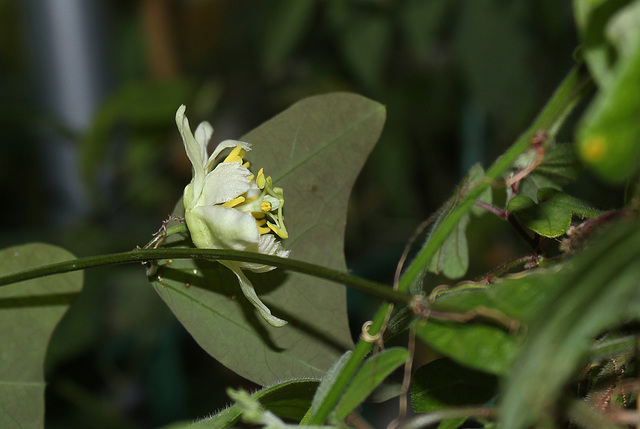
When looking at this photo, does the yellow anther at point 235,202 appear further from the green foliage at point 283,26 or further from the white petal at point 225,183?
the green foliage at point 283,26

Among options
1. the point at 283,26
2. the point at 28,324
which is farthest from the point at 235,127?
the point at 28,324

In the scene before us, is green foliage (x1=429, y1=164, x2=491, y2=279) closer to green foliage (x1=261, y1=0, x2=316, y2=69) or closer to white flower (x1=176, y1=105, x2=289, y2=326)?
white flower (x1=176, y1=105, x2=289, y2=326)

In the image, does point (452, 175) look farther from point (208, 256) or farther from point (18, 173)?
point (208, 256)

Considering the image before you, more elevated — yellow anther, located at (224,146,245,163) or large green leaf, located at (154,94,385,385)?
yellow anther, located at (224,146,245,163)

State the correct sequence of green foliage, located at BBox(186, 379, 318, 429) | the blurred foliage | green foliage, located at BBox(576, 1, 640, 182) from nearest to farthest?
green foliage, located at BBox(576, 1, 640, 182) → green foliage, located at BBox(186, 379, 318, 429) → the blurred foliage

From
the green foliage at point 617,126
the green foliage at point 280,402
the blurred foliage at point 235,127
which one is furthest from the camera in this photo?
the blurred foliage at point 235,127

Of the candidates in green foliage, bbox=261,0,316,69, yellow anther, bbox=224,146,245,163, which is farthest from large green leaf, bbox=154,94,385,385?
green foliage, bbox=261,0,316,69

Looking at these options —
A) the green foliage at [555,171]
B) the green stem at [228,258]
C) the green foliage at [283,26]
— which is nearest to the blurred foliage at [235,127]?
the green foliage at [283,26]
